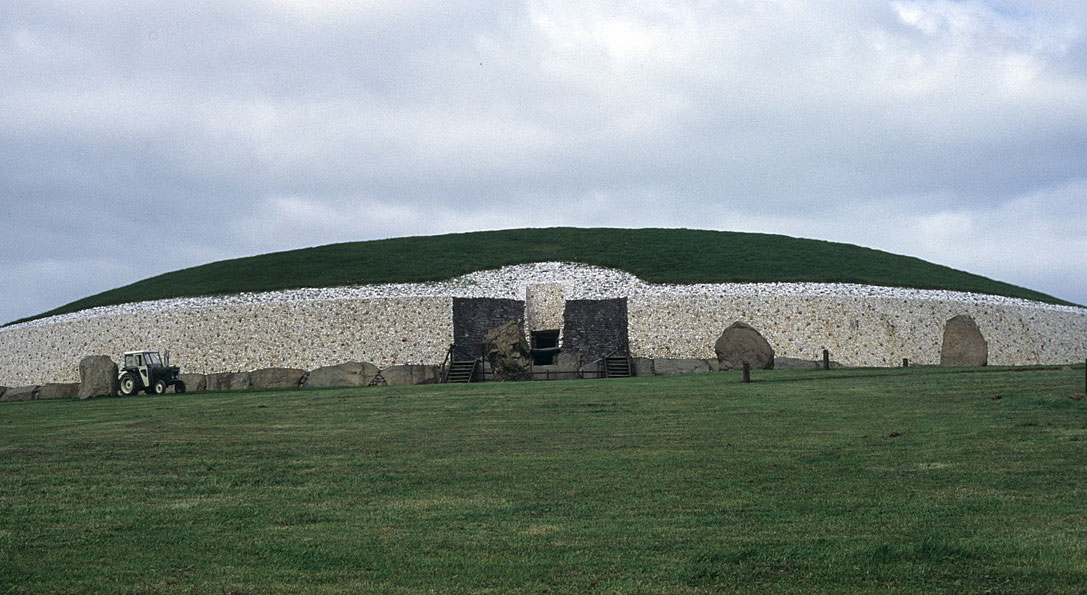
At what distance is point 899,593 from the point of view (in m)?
7.00

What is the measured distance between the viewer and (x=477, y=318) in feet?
132

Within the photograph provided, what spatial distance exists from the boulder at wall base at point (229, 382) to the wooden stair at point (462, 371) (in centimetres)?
759

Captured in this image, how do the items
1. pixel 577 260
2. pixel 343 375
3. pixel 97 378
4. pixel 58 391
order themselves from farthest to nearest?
1. pixel 577 260
2. pixel 58 391
3. pixel 343 375
4. pixel 97 378

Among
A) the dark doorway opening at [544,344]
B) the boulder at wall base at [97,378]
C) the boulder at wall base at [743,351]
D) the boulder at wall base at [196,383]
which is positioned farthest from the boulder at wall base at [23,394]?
the boulder at wall base at [743,351]

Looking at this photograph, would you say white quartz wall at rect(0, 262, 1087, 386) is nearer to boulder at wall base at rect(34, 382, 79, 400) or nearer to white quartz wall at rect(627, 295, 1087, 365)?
white quartz wall at rect(627, 295, 1087, 365)

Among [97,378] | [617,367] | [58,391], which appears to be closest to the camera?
[97,378]

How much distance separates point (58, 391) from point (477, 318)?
17.0m

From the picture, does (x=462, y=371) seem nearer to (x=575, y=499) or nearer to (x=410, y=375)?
(x=410, y=375)

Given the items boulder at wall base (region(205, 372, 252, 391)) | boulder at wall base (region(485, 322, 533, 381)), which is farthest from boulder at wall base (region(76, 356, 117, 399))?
boulder at wall base (region(485, 322, 533, 381))

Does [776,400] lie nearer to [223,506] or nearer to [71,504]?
[223,506]

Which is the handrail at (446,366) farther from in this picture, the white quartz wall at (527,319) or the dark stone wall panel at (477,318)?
the white quartz wall at (527,319)

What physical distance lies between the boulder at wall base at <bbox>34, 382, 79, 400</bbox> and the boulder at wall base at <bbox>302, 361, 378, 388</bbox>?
10.1 meters

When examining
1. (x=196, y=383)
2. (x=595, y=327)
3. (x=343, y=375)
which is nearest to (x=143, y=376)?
(x=196, y=383)

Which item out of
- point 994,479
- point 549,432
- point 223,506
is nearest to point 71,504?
point 223,506
